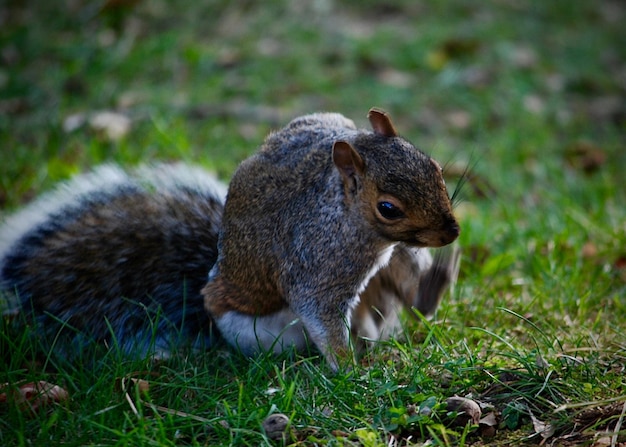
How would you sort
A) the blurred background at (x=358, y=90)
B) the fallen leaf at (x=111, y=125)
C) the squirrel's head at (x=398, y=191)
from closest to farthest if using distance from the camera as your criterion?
the squirrel's head at (x=398, y=191), the blurred background at (x=358, y=90), the fallen leaf at (x=111, y=125)

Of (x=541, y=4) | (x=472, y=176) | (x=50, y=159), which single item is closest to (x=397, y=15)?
(x=541, y=4)

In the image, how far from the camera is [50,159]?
3.16m

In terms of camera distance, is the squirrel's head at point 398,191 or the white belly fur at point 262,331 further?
the white belly fur at point 262,331

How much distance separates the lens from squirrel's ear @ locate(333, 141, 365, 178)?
185 centimetres

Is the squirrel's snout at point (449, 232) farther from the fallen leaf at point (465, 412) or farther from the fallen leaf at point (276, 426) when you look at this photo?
the fallen leaf at point (276, 426)

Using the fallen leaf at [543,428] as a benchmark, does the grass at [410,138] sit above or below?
above

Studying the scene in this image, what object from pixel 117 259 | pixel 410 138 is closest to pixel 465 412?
pixel 117 259

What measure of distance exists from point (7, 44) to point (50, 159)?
128 cm

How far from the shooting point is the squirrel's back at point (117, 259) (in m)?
2.08

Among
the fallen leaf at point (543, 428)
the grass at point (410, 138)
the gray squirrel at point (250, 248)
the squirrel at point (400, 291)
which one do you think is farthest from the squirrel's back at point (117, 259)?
the fallen leaf at point (543, 428)

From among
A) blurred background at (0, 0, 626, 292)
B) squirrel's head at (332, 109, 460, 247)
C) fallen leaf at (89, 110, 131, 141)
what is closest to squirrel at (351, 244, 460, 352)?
squirrel's head at (332, 109, 460, 247)

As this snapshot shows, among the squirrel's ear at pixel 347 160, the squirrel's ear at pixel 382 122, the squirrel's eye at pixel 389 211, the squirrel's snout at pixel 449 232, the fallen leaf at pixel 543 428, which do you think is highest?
the squirrel's ear at pixel 382 122

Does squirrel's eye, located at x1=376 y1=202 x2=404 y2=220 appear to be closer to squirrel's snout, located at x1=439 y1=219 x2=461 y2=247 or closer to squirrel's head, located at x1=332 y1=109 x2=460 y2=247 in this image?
squirrel's head, located at x1=332 y1=109 x2=460 y2=247

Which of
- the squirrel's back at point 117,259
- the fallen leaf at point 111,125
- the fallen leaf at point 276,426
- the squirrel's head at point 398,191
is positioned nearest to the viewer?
the fallen leaf at point 276,426
